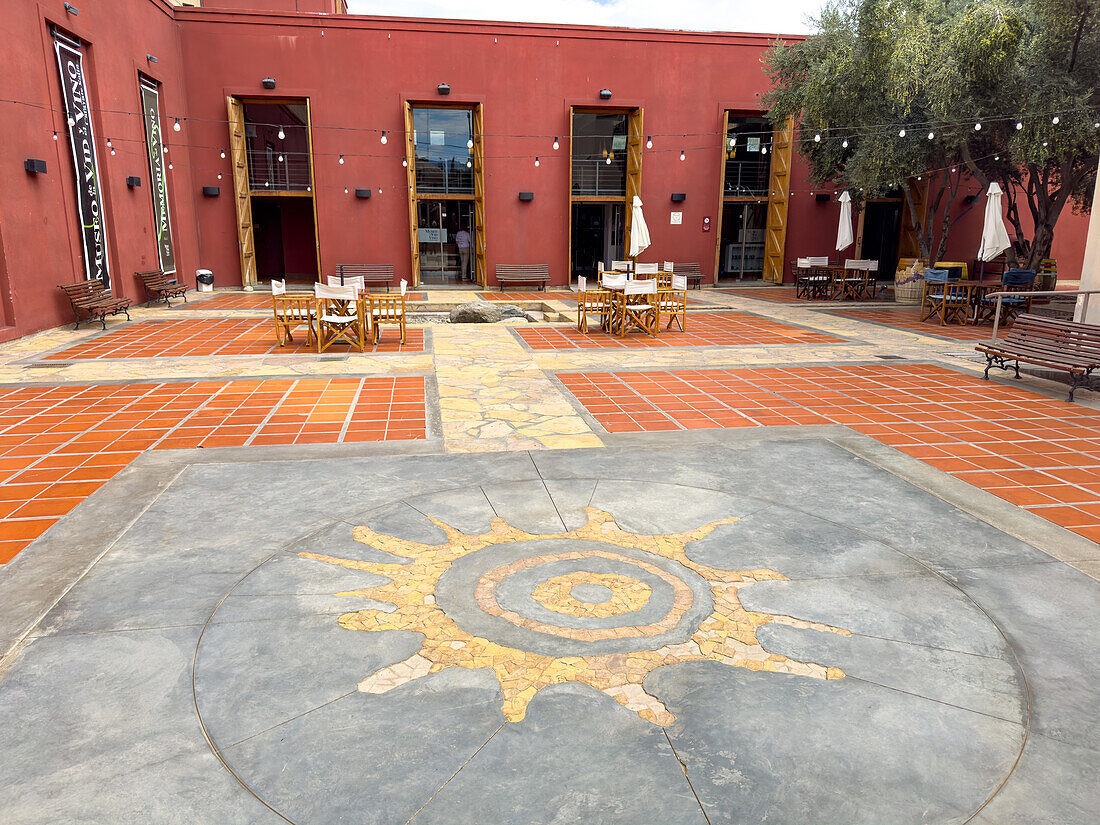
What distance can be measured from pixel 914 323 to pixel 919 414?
22.8 feet

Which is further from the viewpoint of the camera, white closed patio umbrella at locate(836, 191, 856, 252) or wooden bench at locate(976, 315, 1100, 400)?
white closed patio umbrella at locate(836, 191, 856, 252)

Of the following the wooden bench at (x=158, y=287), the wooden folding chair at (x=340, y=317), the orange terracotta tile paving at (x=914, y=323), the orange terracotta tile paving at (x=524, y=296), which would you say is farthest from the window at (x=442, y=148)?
the orange terracotta tile paving at (x=914, y=323)

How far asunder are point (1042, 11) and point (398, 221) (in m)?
13.0

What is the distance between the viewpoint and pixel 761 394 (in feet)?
23.3

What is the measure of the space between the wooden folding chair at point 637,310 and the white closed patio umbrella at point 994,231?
20.2 ft

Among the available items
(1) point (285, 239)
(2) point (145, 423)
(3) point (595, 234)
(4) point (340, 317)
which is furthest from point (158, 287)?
(3) point (595, 234)

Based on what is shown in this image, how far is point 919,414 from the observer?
6.38 meters

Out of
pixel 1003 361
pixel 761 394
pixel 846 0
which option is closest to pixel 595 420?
pixel 761 394

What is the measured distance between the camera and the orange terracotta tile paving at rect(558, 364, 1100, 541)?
15.5 ft

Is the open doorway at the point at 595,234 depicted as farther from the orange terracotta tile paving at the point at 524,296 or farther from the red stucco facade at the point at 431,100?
the orange terracotta tile paving at the point at 524,296

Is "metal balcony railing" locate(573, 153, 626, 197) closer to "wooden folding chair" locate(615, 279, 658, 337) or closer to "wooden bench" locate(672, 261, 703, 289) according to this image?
"wooden bench" locate(672, 261, 703, 289)

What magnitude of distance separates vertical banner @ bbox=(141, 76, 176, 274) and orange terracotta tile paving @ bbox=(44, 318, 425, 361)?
14.6ft

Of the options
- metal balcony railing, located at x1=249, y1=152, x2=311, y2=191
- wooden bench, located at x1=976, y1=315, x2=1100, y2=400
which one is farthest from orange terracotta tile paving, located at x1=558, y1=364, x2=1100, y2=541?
metal balcony railing, located at x1=249, y1=152, x2=311, y2=191

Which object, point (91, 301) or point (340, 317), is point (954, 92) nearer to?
point (340, 317)
